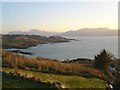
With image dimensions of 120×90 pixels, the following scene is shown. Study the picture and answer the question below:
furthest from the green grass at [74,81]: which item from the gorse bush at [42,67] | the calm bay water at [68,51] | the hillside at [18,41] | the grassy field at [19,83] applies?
the hillside at [18,41]

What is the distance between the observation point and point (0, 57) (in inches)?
713

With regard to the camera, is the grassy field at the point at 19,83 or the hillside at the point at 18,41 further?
the hillside at the point at 18,41

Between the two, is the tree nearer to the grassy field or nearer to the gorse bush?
the gorse bush

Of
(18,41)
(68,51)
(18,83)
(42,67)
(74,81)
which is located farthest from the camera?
(18,41)

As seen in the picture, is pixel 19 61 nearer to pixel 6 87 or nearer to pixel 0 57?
pixel 0 57

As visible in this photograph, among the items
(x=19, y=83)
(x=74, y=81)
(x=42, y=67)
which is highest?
(x=42, y=67)

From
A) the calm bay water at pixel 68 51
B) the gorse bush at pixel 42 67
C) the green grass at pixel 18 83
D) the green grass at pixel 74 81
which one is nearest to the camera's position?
the green grass at pixel 18 83

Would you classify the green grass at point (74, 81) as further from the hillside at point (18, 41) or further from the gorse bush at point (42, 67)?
Answer: the hillside at point (18, 41)

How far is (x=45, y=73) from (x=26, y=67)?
1.48m

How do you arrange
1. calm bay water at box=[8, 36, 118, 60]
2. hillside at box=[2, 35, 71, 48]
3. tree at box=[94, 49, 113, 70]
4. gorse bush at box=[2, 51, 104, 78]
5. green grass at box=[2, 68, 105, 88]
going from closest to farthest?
green grass at box=[2, 68, 105, 88], gorse bush at box=[2, 51, 104, 78], tree at box=[94, 49, 113, 70], calm bay water at box=[8, 36, 118, 60], hillside at box=[2, 35, 71, 48]

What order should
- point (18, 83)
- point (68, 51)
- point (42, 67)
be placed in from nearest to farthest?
point (18, 83) → point (42, 67) → point (68, 51)

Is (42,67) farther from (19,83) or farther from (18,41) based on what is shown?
(18,41)

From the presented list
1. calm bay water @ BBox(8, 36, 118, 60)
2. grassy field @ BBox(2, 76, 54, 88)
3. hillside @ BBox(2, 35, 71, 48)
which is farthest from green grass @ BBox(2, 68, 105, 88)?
hillside @ BBox(2, 35, 71, 48)

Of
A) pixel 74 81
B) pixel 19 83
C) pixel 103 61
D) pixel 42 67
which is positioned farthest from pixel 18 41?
pixel 19 83
